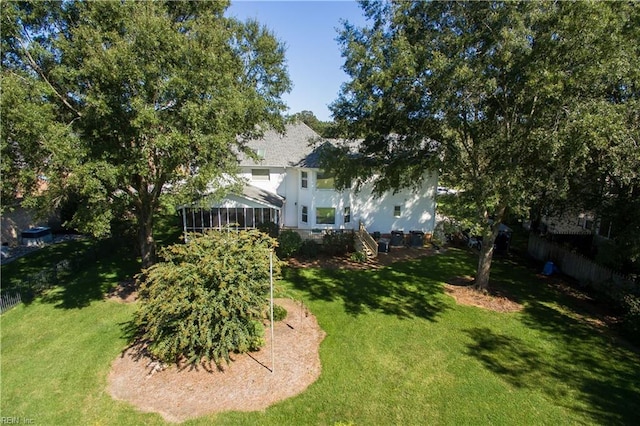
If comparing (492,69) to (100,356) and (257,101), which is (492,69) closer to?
(257,101)

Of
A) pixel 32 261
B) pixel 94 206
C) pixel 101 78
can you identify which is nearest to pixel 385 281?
pixel 94 206

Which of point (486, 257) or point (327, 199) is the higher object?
point (327, 199)

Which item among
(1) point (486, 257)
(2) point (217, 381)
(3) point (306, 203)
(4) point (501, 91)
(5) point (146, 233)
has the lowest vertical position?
(2) point (217, 381)

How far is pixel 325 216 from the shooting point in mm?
24406

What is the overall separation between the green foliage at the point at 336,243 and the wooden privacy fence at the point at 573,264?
11667mm

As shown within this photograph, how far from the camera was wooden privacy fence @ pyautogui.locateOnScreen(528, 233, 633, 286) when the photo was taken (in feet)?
48.6

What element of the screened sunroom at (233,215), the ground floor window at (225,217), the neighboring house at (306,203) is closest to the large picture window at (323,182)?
the neighboring house at (306,203)

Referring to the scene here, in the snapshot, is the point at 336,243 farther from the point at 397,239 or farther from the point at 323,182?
the point at 397,239

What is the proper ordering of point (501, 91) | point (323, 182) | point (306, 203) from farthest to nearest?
point (306, 203)
point (323, 182)
point (501, 91)

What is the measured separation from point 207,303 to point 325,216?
15150 mm

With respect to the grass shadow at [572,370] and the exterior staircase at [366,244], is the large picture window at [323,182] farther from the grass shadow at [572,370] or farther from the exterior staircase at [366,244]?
the grass shadow at [572,370]

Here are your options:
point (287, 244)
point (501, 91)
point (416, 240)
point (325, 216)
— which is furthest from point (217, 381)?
point (416, 240)

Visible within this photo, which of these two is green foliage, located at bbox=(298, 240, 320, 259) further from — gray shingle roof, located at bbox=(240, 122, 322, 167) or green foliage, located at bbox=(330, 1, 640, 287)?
green foliage, located at bbox=(330, 1, 640, 287)

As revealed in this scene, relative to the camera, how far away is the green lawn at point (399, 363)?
829 cm
